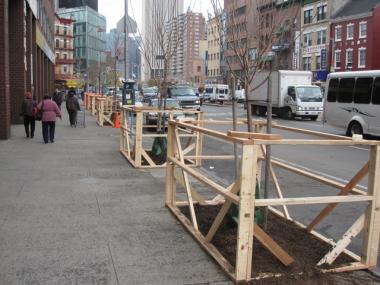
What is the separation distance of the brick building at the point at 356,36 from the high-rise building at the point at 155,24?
41.1 m

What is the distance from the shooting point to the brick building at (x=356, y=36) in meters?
53.2

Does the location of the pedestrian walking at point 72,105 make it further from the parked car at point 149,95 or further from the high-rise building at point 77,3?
the high-rise building at point 77,3

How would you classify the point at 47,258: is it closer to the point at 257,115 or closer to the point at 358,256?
the point at 358,256

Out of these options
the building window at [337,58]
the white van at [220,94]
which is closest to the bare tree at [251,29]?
the building window at [337,58]

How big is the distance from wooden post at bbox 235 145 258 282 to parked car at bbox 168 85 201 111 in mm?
29934

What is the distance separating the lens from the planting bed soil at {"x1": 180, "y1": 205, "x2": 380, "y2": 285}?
4793 mm

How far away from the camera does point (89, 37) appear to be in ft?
297

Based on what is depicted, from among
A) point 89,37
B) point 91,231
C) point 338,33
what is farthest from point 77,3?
point 91,231

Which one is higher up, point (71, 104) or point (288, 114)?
point (71, 104)

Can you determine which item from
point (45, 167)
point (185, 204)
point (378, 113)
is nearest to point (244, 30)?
point (185, 204)

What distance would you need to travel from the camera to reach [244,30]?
24.1 feet

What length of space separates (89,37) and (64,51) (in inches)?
851

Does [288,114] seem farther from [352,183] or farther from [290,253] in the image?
[290,253]

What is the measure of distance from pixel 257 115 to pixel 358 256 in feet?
107
